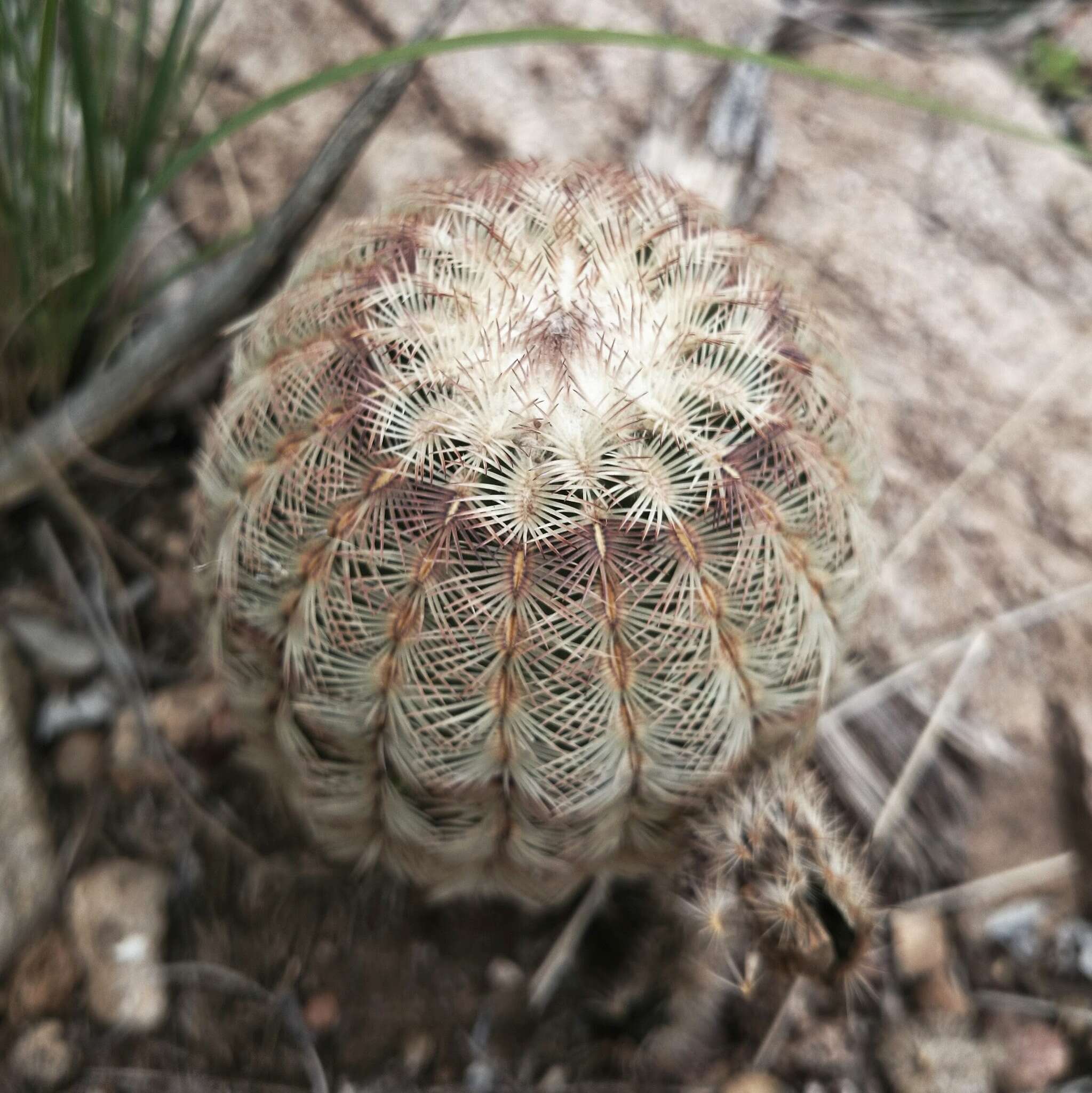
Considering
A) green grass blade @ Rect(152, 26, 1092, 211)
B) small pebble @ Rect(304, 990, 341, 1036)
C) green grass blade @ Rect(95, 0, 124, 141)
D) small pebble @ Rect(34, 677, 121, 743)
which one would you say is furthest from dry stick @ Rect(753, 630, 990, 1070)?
green grass blade @ Rect(95, 0, 124, 141)

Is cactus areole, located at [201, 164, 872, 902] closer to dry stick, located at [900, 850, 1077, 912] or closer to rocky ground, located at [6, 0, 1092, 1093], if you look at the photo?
rocky ground, located at [6, 0, 1092, 1093]

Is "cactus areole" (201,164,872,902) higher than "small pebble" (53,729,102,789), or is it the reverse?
"cactus areole" (201,164,872,902)

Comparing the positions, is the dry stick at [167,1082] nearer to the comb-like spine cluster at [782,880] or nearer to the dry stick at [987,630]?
the comb-like spine cluster at [782,880]

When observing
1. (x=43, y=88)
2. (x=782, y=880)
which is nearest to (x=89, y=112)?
(x=43, y=88)

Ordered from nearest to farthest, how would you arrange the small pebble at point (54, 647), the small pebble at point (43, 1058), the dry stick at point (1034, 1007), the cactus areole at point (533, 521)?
the cactus areole at point (533, 521), the small pebble at point (43, 1058), the dry stick at point (1034, 1007), the small pebble at point (54, 647)

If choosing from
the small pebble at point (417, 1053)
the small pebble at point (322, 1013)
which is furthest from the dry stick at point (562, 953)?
the small pebble at point (322, 1013)

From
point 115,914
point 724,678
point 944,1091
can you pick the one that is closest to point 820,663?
point 724,678
